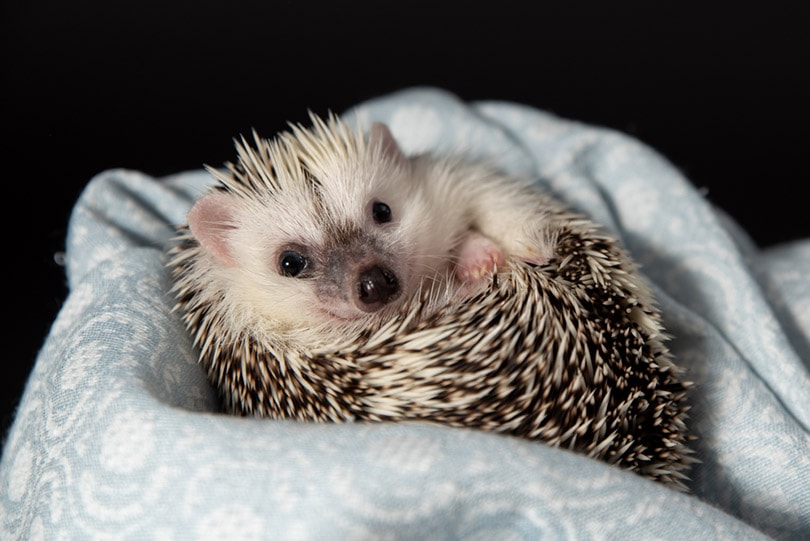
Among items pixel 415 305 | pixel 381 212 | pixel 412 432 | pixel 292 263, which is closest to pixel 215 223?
pixel 292 263

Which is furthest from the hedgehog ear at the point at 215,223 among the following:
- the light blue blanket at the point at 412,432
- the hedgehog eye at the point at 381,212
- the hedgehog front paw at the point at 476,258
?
the hedgehog front paw at the point at 476,258

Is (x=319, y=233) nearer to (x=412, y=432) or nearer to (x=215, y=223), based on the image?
(x=215, y=223)

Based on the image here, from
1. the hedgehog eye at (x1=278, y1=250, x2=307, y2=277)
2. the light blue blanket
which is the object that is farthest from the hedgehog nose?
the light blue blanket

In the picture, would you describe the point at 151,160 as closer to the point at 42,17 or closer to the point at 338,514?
the point at 42,17

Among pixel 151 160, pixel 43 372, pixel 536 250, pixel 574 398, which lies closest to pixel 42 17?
pixel 151 160

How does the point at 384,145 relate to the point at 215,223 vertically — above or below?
above

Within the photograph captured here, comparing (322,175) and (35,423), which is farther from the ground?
(322,175)

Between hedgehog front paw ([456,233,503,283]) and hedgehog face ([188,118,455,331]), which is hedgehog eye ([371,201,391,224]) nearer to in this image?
hedgehog face ([188,118,455,331])
